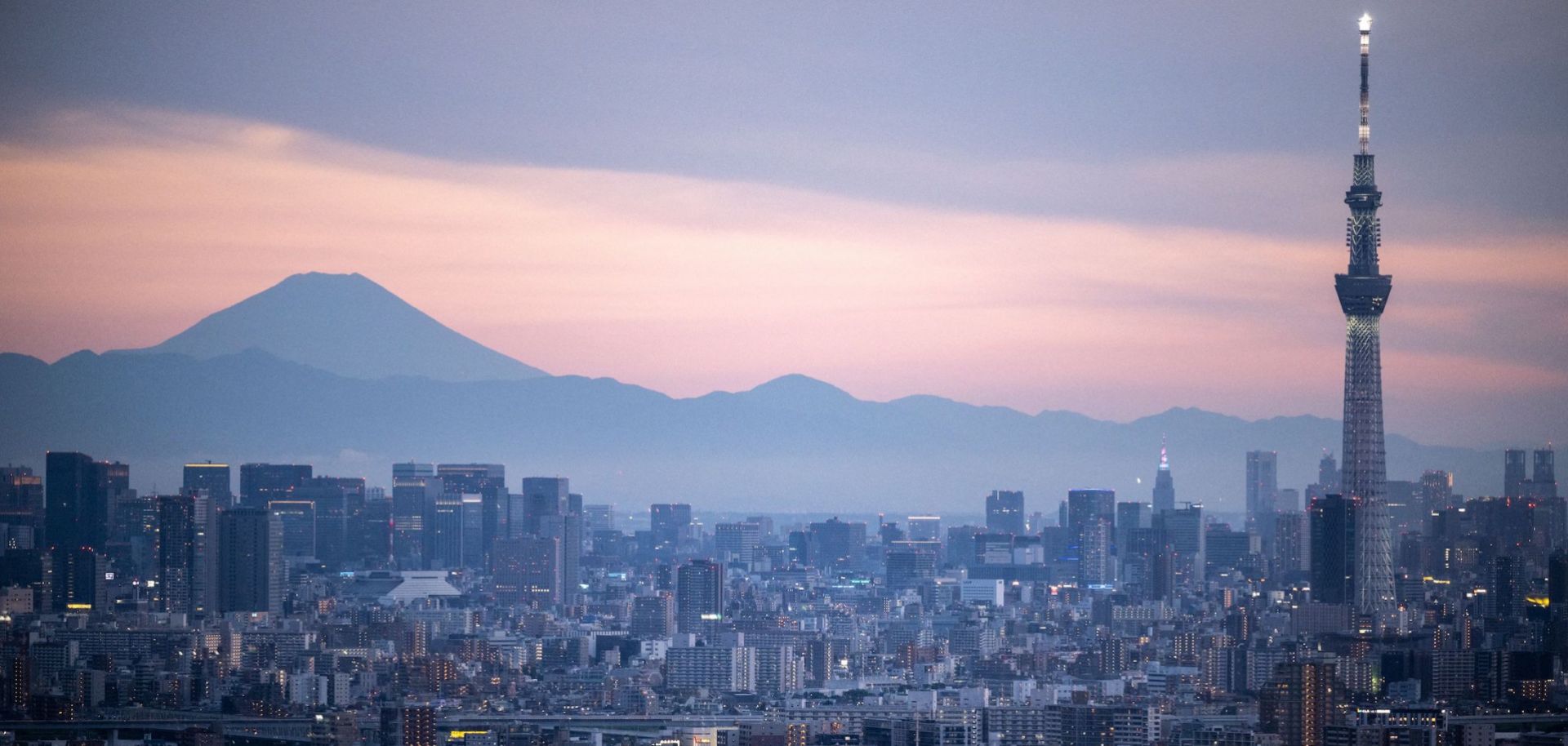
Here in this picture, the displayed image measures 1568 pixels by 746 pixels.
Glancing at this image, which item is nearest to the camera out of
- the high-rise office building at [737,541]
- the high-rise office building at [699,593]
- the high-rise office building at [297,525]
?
the high-rise office building at [699,593]

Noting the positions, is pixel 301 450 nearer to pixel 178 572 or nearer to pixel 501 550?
pixel 501 550

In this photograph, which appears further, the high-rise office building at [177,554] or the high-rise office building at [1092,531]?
the high-rise office building at [1092,531]

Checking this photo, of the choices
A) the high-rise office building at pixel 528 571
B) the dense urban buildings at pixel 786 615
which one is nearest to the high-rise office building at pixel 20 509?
the dense urban buildings at pixel 786 615

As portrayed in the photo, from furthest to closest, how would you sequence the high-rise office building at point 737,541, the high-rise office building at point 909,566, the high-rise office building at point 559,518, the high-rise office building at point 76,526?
the high-rise office building at point 737,541 < the high-rise office building at point 909,566 < the high-rise office building at point 559,518 < the high-rise office building at point 76,526

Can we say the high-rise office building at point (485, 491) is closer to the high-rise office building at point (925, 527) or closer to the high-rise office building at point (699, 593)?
the high-rise office building at point (699, 593)

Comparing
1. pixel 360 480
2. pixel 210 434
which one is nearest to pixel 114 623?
pixel 360 480

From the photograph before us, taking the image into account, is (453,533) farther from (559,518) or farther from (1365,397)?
(1365,397)
